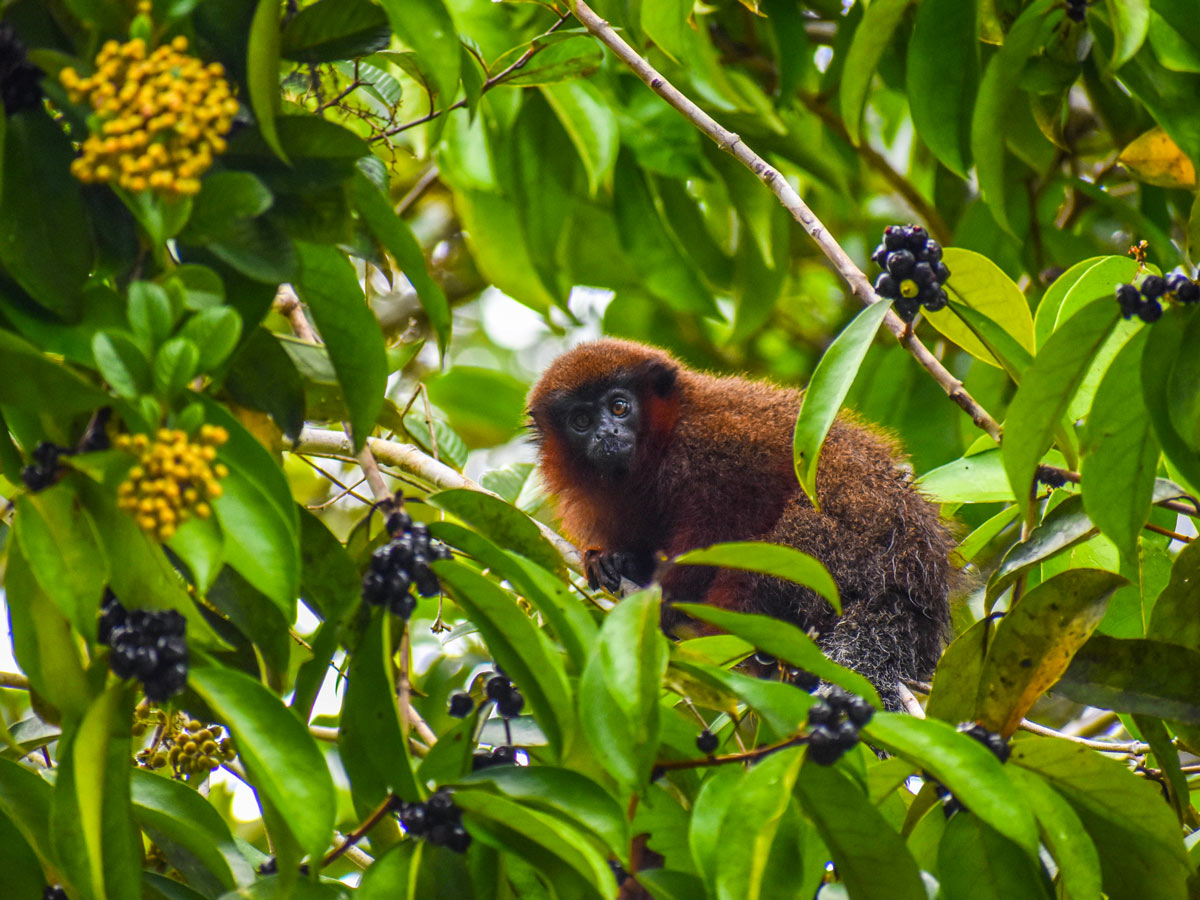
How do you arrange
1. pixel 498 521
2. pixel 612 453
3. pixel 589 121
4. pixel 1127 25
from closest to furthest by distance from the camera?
1. pixel 498 521
2. pixel 1127 25
3. pixel 589 121
4. pixel 612 453

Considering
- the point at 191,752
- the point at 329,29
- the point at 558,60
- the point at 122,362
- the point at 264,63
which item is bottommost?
the point at 191,752

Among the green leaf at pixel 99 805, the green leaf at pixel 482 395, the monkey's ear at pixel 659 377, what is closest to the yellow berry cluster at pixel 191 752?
the green leaf at pixel 99 805

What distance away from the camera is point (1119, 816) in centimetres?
167

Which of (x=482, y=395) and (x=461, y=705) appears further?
(x=482, y=395)

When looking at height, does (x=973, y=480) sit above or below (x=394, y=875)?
above

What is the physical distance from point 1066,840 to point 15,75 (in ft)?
5.07

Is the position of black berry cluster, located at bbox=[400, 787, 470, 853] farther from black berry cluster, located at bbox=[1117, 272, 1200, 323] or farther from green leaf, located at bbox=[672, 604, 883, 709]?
black berry cluster, located at bbox=[1117, 272, 1200, 323]

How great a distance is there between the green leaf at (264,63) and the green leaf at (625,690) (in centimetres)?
64

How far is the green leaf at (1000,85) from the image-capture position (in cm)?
224

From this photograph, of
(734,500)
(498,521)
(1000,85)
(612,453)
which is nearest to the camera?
(498,521)

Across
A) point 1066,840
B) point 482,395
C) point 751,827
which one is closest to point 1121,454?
point 1066,840

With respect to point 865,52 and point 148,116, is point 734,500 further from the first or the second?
point 148,116

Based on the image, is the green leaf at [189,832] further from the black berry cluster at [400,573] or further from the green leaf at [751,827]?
the green leaf at [751,827]

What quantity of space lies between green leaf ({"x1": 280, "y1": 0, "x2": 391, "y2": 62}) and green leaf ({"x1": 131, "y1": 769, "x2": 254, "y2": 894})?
1018 millimetres
